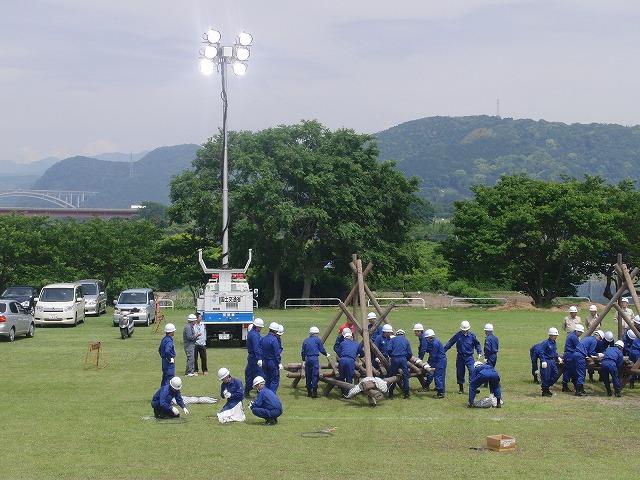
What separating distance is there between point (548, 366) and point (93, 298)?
30139 mm

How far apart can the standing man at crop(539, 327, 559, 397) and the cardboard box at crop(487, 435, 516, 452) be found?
583 centimetres

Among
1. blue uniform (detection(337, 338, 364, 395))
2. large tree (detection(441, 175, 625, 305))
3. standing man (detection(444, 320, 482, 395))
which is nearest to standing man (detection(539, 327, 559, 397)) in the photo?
standing man (detection(444, 320, 482, 395))

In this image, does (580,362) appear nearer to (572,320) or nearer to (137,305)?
(572,320)

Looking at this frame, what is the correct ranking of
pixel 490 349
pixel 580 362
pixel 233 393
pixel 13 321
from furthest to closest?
pixel 13 321, pixel 490 349, pixel 580 362, pixel 233 393

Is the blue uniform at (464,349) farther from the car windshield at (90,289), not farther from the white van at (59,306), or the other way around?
the car windshield at (90,289)

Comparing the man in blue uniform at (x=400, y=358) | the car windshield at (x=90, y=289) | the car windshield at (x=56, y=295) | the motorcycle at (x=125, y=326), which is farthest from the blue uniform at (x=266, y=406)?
the car windshield at (x=90, y=289)

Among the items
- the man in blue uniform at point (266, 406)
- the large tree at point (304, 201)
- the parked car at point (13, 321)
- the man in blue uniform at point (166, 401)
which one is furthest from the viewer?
the large tree at point (304, 201)

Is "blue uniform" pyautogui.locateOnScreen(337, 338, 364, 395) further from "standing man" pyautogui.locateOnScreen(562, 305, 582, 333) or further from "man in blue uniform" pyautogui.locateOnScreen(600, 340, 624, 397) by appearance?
"standing man" pyautogui.locateOnScreen(562, 305, 582, 333)

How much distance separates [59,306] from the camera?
3762cm

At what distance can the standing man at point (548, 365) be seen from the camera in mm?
19562

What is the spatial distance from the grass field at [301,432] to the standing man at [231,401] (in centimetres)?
25

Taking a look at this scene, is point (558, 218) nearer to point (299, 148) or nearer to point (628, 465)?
point (299, 148)

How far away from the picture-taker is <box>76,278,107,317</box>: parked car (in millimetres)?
44031

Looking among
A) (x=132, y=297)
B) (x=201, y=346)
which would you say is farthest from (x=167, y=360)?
(x=132, y=297)
